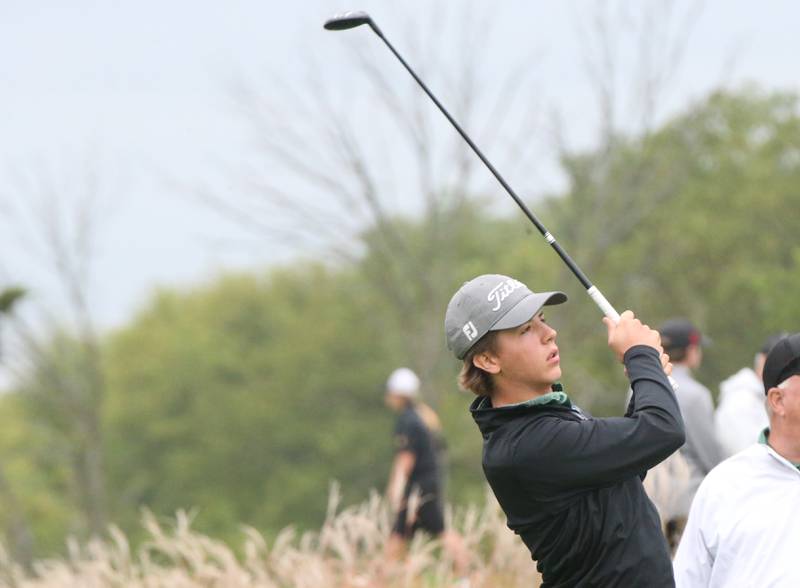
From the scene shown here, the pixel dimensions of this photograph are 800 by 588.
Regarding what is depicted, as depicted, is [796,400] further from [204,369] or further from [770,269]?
[204,369]

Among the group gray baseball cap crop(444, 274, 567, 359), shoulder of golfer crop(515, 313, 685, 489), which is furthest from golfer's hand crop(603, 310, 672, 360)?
gray baseball cap crop(444, 274, 567, 359)

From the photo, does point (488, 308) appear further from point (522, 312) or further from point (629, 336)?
point (629, 336)

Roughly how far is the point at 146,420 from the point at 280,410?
15.4 ft

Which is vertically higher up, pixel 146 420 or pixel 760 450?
pixel 760 450

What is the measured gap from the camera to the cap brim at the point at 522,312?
376cm

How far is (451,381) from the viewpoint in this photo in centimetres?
2861

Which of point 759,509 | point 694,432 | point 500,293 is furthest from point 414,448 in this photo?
point 500,293

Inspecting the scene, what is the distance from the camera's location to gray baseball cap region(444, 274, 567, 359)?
12.4ft

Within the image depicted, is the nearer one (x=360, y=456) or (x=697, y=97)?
(x=697, y=97)

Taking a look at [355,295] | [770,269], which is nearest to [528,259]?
[770,269]

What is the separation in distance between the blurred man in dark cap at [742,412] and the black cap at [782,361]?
3158 millimetres

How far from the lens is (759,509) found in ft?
13.4

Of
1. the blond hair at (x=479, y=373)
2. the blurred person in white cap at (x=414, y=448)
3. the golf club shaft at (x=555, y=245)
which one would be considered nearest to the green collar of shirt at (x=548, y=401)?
the blond hair at (x=479, y=373)

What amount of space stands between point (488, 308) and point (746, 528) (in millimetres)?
1001
